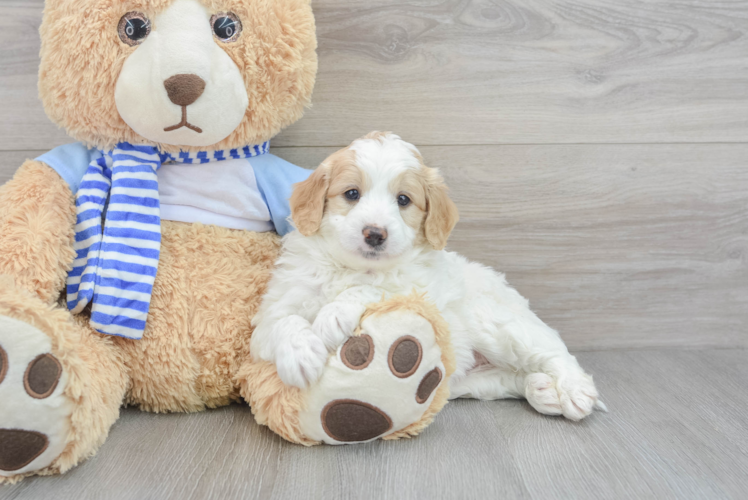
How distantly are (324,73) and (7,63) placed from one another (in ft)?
2.77

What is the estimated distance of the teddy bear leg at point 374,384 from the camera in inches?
40.8

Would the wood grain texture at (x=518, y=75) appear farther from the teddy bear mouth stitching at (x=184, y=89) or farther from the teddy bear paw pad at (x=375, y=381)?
the teddy bear paw pad at (x=375, y=381)

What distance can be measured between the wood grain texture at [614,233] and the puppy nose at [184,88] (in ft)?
1.54

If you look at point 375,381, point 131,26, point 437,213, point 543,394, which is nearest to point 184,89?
point 131,26

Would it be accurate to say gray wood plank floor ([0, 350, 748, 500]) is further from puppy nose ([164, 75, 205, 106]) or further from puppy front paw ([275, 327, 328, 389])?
puppy nose ([164, 75, 205, 106])

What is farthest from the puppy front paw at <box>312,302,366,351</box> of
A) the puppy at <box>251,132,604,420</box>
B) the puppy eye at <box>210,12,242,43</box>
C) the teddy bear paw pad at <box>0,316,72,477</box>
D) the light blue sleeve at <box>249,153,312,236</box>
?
the puppy eye at <box>210,12,242,43</box>

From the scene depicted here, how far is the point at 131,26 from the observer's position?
1.14 meters

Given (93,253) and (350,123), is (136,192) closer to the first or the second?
(93,253)

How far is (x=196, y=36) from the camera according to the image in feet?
3.71

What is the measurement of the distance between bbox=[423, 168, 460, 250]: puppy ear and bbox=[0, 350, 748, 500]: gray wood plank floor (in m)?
0.43

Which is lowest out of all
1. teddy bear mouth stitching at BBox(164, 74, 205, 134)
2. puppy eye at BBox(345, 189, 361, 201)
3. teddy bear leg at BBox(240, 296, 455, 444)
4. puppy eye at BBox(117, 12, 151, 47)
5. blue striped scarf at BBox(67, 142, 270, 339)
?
teddy bear leg at BBox(240, 296, 455, 444)

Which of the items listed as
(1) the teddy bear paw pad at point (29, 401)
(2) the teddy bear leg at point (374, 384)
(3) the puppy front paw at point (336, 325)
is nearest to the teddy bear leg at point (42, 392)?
(1) the teddy bear paw pad at point (29, 401)

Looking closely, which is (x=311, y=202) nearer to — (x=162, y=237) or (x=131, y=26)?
(x=162, y=237)

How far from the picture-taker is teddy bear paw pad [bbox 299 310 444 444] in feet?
3.39
